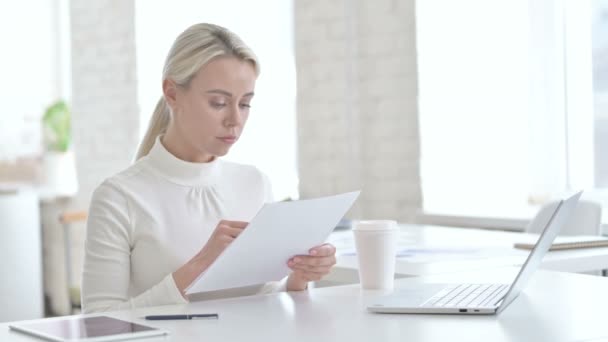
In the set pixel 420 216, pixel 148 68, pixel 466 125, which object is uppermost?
pixel 148 68

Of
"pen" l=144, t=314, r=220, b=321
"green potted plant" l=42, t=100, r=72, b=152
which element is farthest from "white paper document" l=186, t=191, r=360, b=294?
"green potted plant" l=42, t=100, r=72, b=152

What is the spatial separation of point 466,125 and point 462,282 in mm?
2327

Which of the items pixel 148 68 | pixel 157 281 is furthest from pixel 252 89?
pixel 148 68

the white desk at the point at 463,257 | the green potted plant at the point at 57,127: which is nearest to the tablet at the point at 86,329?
the white desk at the point at 463,257

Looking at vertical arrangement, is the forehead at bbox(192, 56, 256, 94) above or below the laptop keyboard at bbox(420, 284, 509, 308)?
above

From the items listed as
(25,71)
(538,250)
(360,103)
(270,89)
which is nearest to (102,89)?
(25,71)

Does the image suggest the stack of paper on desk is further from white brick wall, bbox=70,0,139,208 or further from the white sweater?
white brick wall, bbox=70,0,139,208

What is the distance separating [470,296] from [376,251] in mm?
253

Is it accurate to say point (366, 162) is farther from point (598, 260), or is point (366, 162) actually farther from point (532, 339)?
point (532, 339)

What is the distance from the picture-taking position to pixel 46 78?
257 inches

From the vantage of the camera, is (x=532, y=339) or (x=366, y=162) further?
(x=366, y=162)

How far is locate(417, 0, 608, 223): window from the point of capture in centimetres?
386

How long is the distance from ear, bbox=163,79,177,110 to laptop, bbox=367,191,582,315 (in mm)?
727

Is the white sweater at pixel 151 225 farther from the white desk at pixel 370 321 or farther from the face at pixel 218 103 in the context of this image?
the white desk at pixel 370 321
